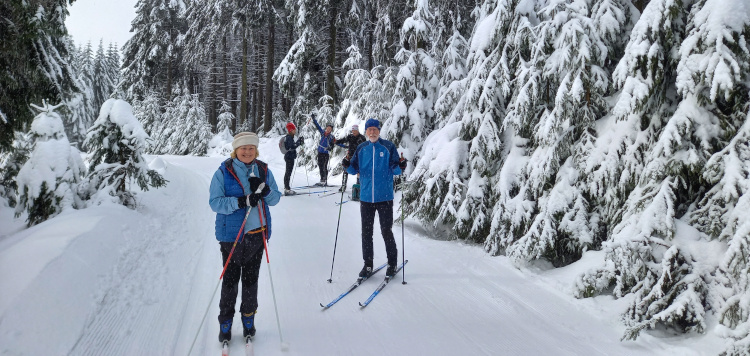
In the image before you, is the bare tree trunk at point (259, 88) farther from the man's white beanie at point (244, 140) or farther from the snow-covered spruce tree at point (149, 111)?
the man's white beanie at point (244, 140)

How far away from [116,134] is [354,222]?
4.95 meters

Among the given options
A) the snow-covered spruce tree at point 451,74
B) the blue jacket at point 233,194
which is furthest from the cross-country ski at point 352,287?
the snow-covered spruce tree at point 451,74

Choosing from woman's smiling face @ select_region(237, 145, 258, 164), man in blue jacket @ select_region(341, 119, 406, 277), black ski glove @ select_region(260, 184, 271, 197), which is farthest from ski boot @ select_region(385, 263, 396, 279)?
woman's smiling face @ select_region(237, 145, 258, 164)

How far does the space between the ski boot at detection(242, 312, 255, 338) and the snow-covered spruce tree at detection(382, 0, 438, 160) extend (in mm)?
7652

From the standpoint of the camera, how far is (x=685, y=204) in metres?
4.18

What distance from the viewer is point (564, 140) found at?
5.61 metres

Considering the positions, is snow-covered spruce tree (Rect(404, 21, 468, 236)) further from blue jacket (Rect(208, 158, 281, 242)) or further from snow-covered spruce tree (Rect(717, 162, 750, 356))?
blue jacket (Rect(208, 158, 281, 242))

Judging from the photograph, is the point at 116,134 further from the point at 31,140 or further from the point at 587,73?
the point at 587,73

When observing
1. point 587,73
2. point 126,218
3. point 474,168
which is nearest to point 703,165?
point 587,73

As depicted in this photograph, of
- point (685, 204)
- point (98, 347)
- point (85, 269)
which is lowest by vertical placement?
point (98, 347)

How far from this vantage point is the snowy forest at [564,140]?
366 cm

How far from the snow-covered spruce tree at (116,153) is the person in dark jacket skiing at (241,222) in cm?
501

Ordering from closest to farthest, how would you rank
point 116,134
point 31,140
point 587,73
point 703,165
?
1. point 703,165
2. point 587,73
3. point 31,140
4. point 116,134

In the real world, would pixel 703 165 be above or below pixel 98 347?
above
